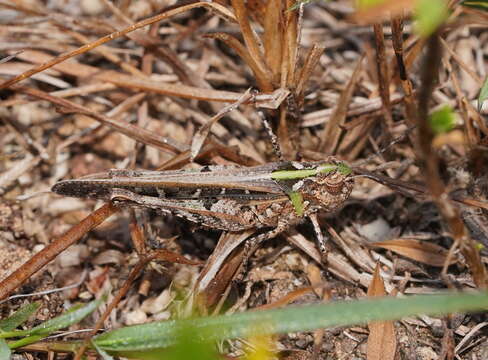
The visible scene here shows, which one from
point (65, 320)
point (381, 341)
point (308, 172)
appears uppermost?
point (308, 172)

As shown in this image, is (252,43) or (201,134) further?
(201,134)

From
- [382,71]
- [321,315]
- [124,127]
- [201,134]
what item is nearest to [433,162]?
[321,315]

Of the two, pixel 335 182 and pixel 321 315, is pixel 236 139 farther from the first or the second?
pixel 321 315

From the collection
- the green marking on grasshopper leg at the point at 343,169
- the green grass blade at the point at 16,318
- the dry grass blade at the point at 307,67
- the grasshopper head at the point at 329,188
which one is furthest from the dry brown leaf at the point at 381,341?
the green grass blade at the point at 16,318

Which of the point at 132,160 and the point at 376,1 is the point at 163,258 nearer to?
the point at 132,160

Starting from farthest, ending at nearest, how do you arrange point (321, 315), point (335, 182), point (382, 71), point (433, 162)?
point (382, 71) < point (335, 182) < point (321, 315) < point (433, 162)

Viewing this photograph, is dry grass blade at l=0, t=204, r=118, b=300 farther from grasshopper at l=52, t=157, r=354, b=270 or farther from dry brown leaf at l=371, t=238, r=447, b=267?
dry brown leaf at l=371, t=238, r=447, b=267

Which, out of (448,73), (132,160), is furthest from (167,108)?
(448,73)
